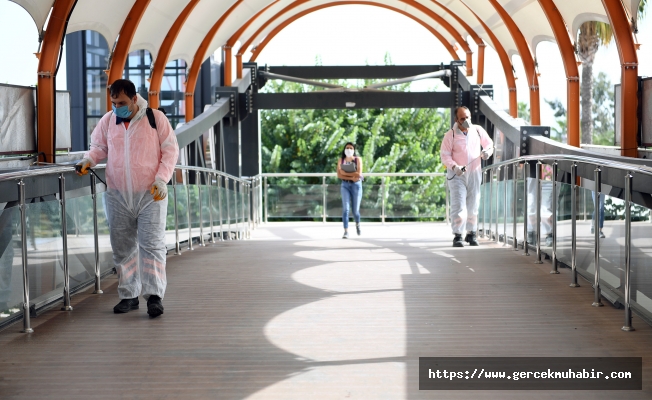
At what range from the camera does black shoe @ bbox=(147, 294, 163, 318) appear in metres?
5.77

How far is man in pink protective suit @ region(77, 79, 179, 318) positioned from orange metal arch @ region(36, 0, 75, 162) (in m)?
6.03

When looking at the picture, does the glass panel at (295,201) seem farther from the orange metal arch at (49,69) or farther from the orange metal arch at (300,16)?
the orange metal arch at (300,16)

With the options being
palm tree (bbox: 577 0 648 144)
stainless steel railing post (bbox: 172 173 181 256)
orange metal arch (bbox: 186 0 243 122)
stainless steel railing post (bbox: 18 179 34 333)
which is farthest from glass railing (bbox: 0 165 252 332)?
palm tree (bbox: 577 0 648 144)

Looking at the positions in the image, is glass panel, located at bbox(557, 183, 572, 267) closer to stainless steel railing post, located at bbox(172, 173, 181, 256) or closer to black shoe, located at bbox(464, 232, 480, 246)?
black shoe, located at bbox(464, 232, 480, 246)

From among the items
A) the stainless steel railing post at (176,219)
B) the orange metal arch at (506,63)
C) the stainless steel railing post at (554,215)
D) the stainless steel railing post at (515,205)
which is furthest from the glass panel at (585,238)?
the orange metal arch at (506,63)

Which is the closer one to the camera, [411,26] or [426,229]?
[426,229]

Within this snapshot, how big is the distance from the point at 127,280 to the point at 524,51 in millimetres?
15618

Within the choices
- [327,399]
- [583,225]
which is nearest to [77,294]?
[327,399]

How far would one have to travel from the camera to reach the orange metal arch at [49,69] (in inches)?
450

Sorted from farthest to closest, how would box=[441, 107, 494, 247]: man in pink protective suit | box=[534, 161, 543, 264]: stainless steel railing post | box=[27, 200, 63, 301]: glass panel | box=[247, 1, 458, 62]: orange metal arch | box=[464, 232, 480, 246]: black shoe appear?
box=[247, 1, 458, 62]: orange metal arch, box=[464, 232, 480, 246]: black shoe, box=[441, 107, 494, 247]: man in pink protective suit, box=[534, 161, 543, 264]: stainless steel railing post, box=[27, 200, 63, 301]: glass panel

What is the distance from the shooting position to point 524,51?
19.8 metres

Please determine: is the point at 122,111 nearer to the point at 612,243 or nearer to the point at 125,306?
the point at 125,306

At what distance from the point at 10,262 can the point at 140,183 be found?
100 cm

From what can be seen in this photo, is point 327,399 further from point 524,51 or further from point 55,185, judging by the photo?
point 524,51
